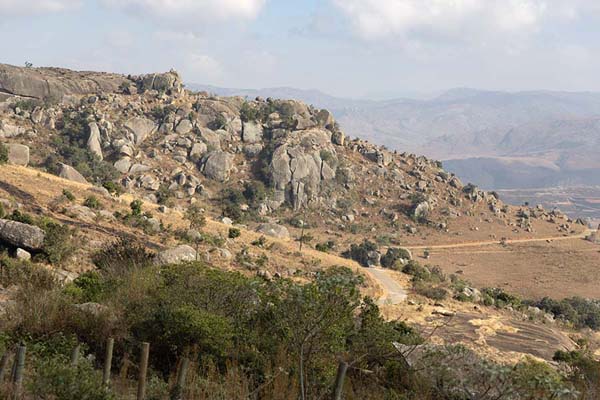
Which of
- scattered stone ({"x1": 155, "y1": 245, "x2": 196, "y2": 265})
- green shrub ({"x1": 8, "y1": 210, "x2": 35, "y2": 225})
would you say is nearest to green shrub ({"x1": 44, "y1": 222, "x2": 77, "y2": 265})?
green shrub ({"x1": 8, "y1": 210, "x2": 35, "y2": 225})

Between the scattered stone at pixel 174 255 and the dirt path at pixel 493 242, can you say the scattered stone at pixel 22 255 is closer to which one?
the scattered stone at pixel 174 255

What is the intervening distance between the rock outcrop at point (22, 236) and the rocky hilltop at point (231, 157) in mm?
40536

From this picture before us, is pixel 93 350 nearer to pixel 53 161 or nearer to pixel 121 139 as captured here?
pixel 53 161

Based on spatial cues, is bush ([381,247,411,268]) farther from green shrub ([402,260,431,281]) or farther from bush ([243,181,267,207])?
bush ([243,181,267,207])

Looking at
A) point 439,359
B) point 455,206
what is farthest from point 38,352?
point 455,206

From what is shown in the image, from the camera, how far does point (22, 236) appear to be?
23.8 metres

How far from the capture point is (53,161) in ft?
219

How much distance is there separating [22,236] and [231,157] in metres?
60.5

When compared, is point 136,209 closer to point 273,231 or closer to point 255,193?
point 273,231

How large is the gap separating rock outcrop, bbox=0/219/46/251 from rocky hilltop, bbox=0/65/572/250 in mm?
40536

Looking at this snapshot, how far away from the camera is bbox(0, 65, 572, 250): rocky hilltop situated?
73875 millimetres

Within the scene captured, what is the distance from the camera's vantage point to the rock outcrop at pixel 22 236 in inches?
930

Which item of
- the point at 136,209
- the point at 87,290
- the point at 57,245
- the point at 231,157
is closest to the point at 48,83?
the point at 231,157

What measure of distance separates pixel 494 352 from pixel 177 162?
64.5 metres
